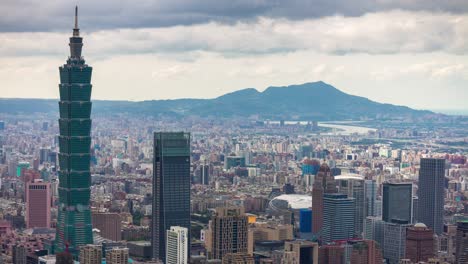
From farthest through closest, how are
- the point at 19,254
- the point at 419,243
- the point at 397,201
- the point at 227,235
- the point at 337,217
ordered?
the point at 397,201 → the point at 337,217 → the point at 419,243 → the point at 19,254 → the point at 227,235

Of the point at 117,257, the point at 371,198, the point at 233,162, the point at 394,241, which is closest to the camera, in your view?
the point at 117,257

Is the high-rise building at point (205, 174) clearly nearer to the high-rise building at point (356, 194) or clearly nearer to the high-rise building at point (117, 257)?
the high-rise building at point (356, 194)

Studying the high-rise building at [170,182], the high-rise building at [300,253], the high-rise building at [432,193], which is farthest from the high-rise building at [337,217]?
the high-rise building at [170,182]

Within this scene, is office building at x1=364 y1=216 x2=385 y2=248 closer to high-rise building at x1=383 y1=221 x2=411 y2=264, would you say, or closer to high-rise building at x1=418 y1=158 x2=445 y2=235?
high-rise building at x1=383 y1=221 x2=411 y2=264

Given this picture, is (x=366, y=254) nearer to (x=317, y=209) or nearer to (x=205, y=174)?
(x=317, y=209)

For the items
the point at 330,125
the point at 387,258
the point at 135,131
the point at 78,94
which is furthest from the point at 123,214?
the point at 330,125

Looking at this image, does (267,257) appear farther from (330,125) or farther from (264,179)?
(330,125)

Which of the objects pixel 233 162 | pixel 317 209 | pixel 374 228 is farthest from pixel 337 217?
pixel 233 162
